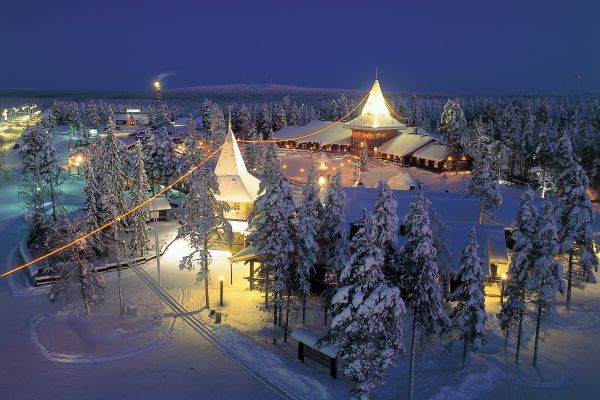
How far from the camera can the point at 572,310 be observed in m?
28.1

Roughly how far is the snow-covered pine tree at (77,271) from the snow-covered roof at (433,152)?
163ft

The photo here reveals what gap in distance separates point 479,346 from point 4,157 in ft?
250

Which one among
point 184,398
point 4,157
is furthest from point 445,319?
point 4,157

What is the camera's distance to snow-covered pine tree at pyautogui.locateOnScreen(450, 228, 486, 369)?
20.5m

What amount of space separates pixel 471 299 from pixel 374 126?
59.0 m

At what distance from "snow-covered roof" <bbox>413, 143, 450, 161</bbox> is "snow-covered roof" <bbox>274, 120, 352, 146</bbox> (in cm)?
1650

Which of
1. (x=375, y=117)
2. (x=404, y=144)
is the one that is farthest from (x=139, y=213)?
(x=375, y=117)

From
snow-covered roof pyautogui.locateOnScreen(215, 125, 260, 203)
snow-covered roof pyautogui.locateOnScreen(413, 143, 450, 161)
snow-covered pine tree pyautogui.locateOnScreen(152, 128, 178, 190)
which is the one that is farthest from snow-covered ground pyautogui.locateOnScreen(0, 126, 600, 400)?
snow-covered roof pyautogui.locateOnScreen(413, 143, 450, 161)

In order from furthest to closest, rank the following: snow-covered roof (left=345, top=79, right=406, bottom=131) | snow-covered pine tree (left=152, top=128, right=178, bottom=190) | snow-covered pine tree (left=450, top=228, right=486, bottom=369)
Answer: snow-covered roof (left=345, top=79, right=406, bottom=131) < snow-covered pine tree (left=152, top=128, right=178, bottom=190) < snow-covered pine tree (left=450, top=228, right=486, bottom=369)

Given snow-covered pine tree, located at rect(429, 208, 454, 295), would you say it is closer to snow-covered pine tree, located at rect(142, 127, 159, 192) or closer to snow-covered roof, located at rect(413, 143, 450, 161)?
snow-covered pine tree, located at rect(142, 127, 159, 192)

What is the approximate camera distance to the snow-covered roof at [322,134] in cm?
8381

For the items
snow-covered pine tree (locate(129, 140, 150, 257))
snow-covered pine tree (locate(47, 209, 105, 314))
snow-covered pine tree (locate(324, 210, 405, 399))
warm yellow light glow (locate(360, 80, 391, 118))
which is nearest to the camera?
snow-covered pine tree (locate(324, 210, 405, 399))

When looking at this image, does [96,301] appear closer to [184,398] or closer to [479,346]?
[184,398]

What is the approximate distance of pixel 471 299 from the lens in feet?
68.1
